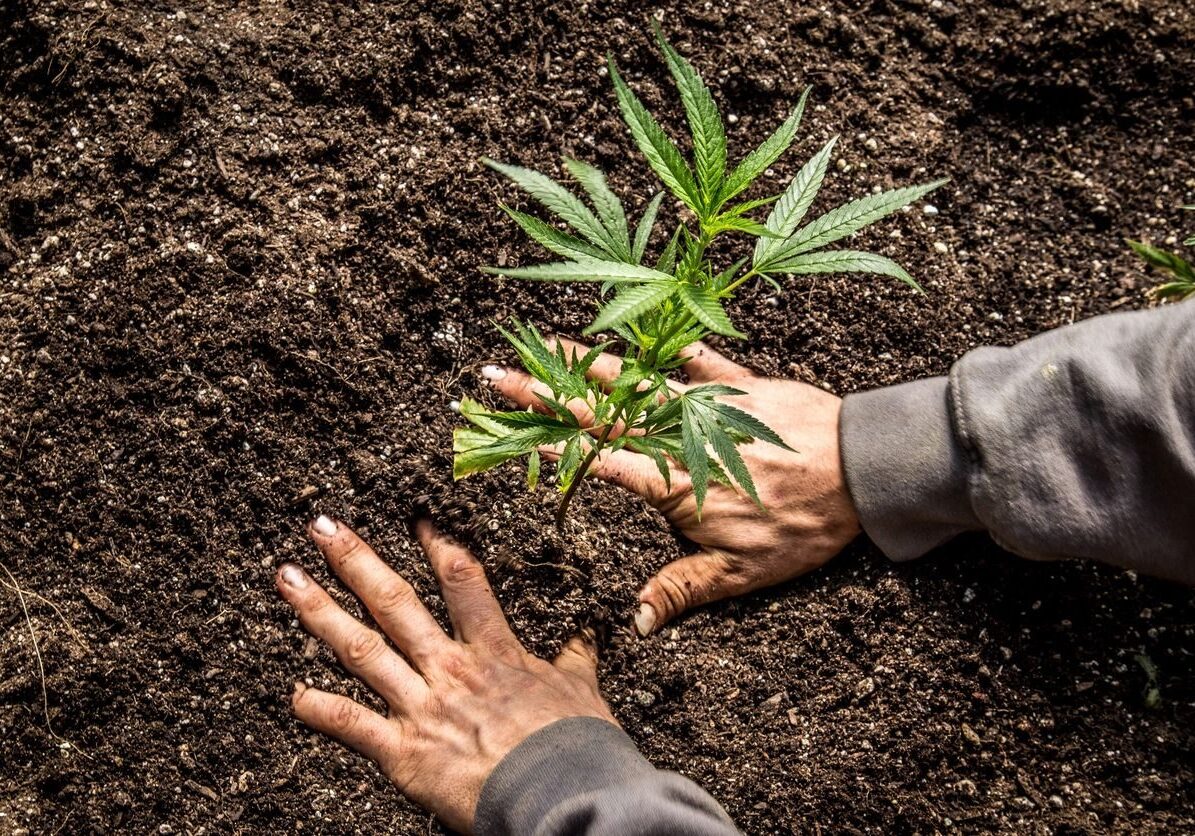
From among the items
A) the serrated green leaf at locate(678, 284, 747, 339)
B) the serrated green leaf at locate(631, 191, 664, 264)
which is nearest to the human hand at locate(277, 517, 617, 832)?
the serrated green leaf at locate(631, 191, 664, 264)

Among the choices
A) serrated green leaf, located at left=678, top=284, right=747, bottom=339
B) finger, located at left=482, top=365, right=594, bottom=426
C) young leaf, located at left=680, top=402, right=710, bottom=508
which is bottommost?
finger, located at left=482, top=365, right=594, bottom=426

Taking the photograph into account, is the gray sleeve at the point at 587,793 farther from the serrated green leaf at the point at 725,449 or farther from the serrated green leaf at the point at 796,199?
the serrated green leaf at the point at 796,199

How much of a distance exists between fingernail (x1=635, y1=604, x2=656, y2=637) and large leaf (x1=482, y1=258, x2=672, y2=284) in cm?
95

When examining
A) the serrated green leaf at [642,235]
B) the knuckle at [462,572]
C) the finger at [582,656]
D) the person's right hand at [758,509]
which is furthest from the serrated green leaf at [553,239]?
the finger at [582,656]

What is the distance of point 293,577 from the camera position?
6.51 feet

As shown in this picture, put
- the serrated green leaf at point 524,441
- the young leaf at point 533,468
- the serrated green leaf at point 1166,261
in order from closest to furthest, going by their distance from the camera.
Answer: the serrated green leaf at point 524,441 → the young leaf at point 533,468 → the serrated green leaf at point 1166,261

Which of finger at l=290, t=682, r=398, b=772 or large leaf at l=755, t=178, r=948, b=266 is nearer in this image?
large leaf at l=755, t=178, r=948, b=266

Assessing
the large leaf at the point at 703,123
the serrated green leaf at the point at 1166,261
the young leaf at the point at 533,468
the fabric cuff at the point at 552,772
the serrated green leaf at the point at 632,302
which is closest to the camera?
the serrated green leaf at the point at 632,302

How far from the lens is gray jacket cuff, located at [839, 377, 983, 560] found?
1897 mm

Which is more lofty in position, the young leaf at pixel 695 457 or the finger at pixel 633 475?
the young leaf at pixel 695 457

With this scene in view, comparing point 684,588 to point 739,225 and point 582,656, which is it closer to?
point 582,656

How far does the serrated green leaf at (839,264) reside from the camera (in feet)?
4.09

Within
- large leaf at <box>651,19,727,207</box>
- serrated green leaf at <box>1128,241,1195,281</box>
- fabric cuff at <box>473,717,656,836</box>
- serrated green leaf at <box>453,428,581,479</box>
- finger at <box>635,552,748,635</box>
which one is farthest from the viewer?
finger at <box>635,552,748,635</box>

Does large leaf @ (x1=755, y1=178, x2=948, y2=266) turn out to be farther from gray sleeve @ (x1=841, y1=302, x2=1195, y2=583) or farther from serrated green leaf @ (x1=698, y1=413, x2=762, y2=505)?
gray sleeve @ (x1=841, y1=302, x2=1195, y2=583)
